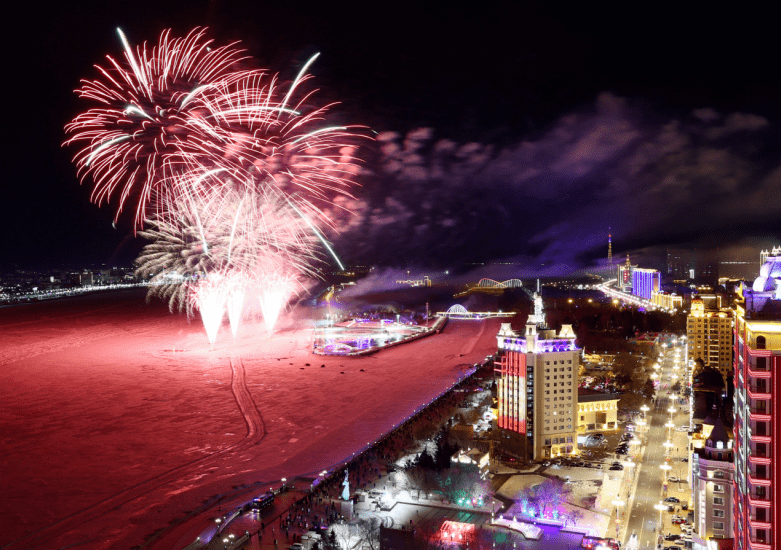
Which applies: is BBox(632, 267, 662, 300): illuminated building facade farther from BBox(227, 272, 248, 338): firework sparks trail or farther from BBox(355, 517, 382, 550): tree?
BBox(355, 517, 382, 550): tree

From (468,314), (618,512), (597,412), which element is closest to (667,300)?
(468,314)

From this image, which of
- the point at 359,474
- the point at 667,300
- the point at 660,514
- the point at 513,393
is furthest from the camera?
the point at 667,300

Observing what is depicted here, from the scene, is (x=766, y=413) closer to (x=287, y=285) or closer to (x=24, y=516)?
(x=24, y=516)

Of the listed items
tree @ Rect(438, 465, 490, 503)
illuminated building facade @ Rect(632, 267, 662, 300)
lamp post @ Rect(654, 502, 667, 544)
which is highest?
illuminated building facade @ Rect(632, 267, 662, 300)

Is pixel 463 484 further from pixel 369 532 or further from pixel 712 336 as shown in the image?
pixel 712 336

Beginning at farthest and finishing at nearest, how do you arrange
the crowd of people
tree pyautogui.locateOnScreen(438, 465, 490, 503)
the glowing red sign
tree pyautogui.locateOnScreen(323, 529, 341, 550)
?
the glowing red sign → tree pyautogui.locateOnScreen(438, 465, 490, 503) → the crowd of people → tree pyautogui.locateOnScreen(323, 529, 341, 550)

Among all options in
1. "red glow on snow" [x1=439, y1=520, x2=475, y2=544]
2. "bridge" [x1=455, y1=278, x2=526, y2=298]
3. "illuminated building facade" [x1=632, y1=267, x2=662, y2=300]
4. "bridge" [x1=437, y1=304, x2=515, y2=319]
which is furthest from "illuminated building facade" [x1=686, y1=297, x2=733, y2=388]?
"bridge" [x1=455, y1=278, x2=526, y2=298]

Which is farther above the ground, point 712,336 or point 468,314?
point 712,336
